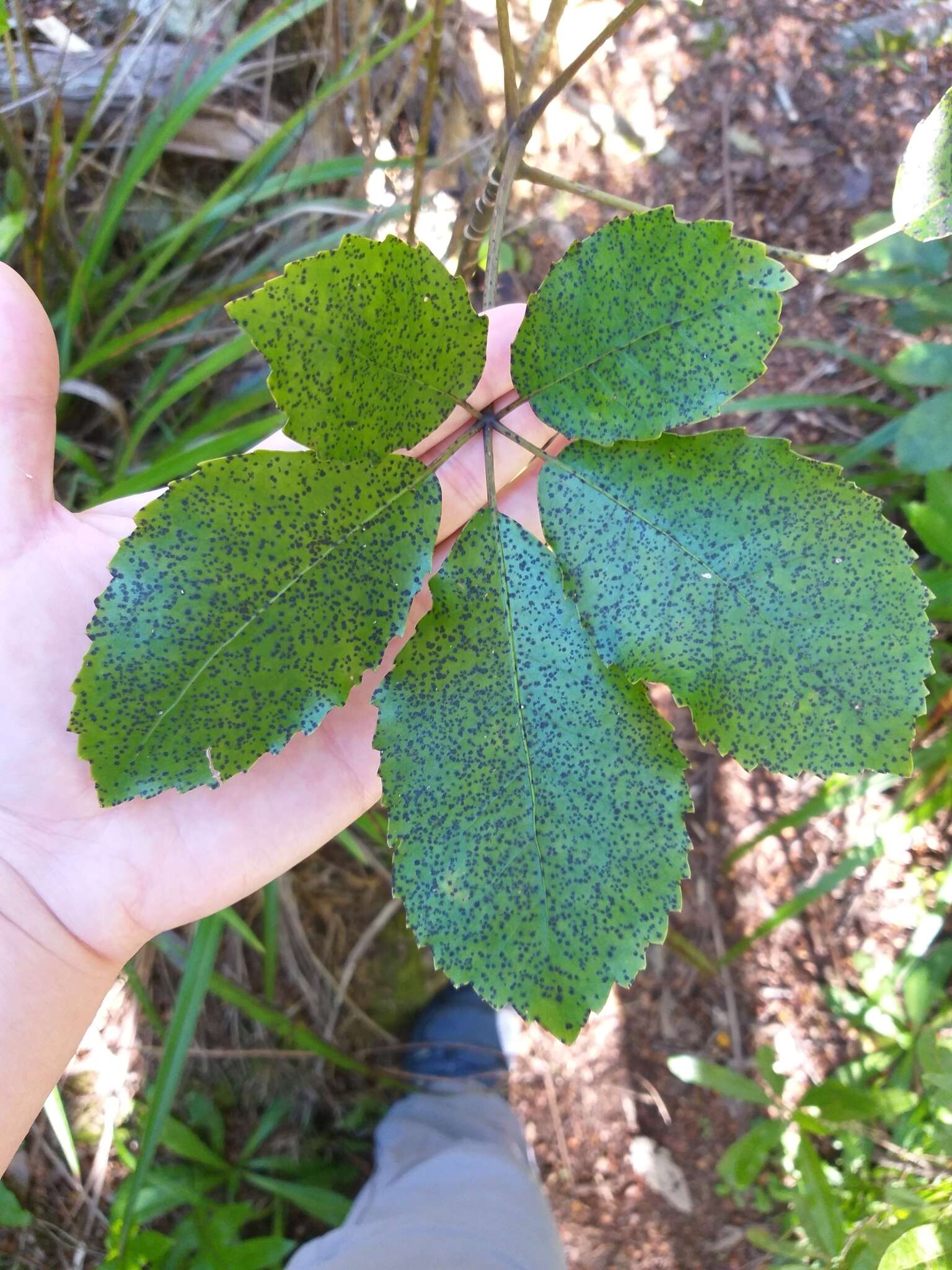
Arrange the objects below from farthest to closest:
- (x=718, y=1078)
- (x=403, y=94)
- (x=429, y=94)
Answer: (x=718, y=1078) → (x=403, y=94) → (x=429, y=94)

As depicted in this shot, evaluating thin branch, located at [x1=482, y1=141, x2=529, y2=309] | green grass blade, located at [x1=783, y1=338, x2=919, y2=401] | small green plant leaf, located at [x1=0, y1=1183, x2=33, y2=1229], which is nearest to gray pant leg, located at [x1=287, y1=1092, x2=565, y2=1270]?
small green plant leaf, located at [x1=0, y1=1183, x2=33, y2=1229]

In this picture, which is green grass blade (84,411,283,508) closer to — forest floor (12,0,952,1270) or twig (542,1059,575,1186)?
forest floor (12,0,952,1270)

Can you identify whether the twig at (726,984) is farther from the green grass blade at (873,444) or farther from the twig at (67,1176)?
the twig at (67,1176)

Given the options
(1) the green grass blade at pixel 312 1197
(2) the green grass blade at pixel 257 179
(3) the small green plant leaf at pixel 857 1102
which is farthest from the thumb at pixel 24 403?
(3) the small green plant leaf at pixel 857 1102

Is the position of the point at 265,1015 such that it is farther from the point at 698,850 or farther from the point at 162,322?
the point at 162,322

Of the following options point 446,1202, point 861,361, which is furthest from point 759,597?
point 446,1202

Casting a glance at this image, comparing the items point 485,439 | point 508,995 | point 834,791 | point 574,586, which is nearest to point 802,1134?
point 834,791
